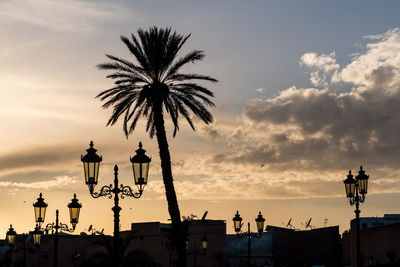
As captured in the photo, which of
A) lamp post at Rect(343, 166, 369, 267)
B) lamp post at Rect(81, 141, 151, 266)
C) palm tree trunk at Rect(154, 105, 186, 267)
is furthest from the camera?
palm tree trunk at Rect(154, 105, 186, 267)

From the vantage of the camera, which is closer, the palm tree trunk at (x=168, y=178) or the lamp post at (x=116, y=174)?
the lamp post at (x=116, y=174)

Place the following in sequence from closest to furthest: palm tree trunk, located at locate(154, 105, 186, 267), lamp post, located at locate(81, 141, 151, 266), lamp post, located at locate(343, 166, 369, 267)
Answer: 1. lamp post, located at locate(81, 141, 151, 266)
2. lamp post, located at locate(343, 166, 369, 267)
3. palm tree trunk, located at locate(154, 105, 186, 267)

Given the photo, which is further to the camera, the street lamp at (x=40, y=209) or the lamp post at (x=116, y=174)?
the street lamp at (x=40, y=209)

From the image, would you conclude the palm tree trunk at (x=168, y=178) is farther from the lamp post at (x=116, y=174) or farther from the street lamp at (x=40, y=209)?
the lamp post at (x=116, y=174)

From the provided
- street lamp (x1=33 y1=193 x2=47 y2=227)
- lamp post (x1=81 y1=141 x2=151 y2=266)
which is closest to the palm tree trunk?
street lamp (x1=33 y1=193 x2=47 y2=227)

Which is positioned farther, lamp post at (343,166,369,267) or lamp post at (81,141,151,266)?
lamp post at (343,166,369,267)

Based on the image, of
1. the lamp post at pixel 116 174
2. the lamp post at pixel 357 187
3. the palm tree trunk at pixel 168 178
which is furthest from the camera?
the palm tree trunk at pixel 168 178

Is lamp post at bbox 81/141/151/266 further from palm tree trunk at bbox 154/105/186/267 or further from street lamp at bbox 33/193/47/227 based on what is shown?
palm tree trunk at bbox 154/105/186/267

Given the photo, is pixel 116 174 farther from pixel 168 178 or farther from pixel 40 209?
pixel 168 178

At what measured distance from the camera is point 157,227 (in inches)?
3782

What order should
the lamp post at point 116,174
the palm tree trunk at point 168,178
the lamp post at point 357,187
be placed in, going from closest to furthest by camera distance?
the lamp post at point 116,174 → the lamp post at point 357,187 → the palm tree trunk at point 168,178

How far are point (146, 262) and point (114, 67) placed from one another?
16.1 meters

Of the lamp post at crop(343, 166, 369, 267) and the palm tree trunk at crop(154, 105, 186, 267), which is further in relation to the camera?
the palm tree trunk at crop(154, 105, 186, 267)

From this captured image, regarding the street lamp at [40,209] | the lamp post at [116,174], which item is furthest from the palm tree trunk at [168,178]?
the lamp post at [116,174]
